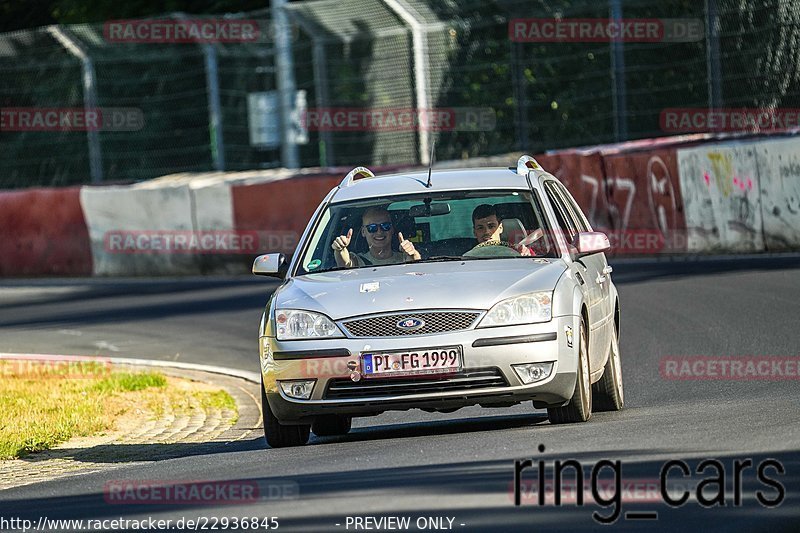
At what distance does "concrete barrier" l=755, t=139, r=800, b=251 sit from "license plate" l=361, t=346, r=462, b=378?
12.3 meters

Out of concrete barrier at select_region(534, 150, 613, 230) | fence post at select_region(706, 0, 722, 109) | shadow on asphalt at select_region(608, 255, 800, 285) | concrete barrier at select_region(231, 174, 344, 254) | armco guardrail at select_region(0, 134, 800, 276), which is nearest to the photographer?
shadow on asphalt at select_region(608, 255, 800, 285)

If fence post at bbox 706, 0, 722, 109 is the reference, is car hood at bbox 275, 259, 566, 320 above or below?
below

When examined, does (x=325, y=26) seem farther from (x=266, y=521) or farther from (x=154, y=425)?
(x=266, y=521)

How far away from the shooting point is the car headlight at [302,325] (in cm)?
930

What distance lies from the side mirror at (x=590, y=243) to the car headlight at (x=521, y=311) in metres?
0.70

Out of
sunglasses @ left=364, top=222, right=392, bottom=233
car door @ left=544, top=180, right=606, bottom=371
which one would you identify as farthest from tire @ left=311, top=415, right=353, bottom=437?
car door @ left=544, top=180, right=606, bottom=371

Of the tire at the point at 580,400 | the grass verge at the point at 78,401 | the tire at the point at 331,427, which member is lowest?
the grass verge at the point at 78,401

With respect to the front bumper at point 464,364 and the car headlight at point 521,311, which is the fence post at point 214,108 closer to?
the front bumper at point 464,364

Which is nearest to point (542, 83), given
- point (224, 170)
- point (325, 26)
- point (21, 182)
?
point (325, 26)

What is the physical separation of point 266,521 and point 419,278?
2.86m

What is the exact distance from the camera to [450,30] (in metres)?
25.7

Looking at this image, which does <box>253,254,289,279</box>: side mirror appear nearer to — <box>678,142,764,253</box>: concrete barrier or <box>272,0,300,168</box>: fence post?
A: <box>678,142,764,253</box>: concrete barrier

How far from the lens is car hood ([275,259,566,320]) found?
9.22 metres

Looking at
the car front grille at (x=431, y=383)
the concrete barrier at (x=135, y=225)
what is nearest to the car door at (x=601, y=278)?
the car front grille at (x=431, y=383)
